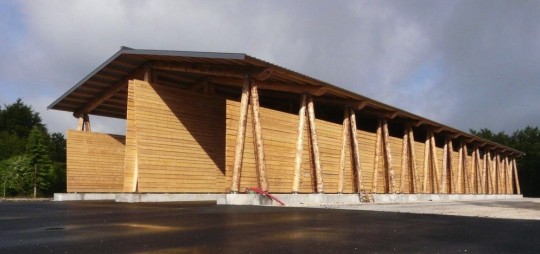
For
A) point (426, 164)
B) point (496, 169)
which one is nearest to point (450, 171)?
point (426, 164)

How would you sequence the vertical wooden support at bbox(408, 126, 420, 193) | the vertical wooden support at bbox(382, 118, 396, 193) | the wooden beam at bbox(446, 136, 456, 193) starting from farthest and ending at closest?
the wooden beam at bbox(446, 136, 456, 193)
the vertical wooden support at bbox(408, 126, 420, 193)
the vertical wooden support at bbox(382, 118, 396, 193)

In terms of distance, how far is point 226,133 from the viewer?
55.3 feet

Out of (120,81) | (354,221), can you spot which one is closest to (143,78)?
(120,81)

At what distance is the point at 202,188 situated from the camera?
20.7 m

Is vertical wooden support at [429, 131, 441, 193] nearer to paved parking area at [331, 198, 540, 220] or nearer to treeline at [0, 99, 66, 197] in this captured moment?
paved parking area at [331, 198, 540, 220]

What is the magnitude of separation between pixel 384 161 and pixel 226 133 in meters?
10.7

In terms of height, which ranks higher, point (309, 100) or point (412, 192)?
point (309, 100)

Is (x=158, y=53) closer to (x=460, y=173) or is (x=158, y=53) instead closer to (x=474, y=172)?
(x=460, y=173)

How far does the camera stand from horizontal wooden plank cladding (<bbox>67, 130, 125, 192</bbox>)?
925 inches

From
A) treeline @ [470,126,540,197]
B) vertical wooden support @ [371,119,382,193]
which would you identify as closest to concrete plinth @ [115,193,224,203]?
vertical wooden support @ [371,119,382,193]

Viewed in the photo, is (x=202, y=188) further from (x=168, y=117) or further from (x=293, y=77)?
(x=293, y=77)

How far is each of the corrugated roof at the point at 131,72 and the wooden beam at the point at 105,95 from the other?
0.32ft

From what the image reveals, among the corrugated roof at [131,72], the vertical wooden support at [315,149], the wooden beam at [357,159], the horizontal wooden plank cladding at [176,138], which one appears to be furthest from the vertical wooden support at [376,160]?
the horizontal wooden plank cladding at [176,138]

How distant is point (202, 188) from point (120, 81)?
20.7ft
